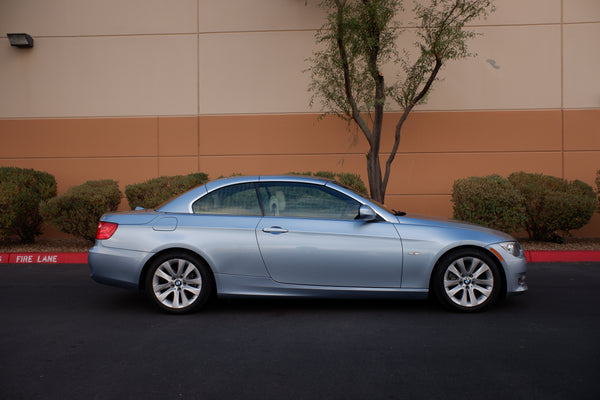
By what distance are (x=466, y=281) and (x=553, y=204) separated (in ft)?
17.3

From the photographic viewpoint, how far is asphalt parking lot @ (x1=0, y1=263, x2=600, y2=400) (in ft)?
11.4

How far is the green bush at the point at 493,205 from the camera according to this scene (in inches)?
369

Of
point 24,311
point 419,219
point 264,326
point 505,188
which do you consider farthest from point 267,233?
point 505,188

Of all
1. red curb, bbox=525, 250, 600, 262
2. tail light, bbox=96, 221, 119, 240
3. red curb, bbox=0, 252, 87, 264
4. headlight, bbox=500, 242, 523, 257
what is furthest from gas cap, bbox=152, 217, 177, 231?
red curb, bbox=525, 250, 600, 262

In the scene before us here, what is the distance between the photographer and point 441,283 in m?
5.34

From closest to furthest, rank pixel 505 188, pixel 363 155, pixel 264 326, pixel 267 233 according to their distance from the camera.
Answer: pixel 264 326 → pixel 267 233 → pixel 505 188 → pixel 363 155

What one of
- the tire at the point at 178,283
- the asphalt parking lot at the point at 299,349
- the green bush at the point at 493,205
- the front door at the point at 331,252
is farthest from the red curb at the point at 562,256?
the tire at the point at 178,283

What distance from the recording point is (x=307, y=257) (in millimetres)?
5289

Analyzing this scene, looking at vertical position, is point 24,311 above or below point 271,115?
below

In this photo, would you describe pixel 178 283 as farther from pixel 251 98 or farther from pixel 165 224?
pixel 251 98

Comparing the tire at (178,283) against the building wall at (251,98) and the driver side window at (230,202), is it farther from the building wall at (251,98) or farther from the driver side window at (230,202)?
the building wall at (251,98)

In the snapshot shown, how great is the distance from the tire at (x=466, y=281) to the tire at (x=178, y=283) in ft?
8.02

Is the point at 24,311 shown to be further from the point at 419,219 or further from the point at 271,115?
the point at 271,115

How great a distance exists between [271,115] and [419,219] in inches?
275
